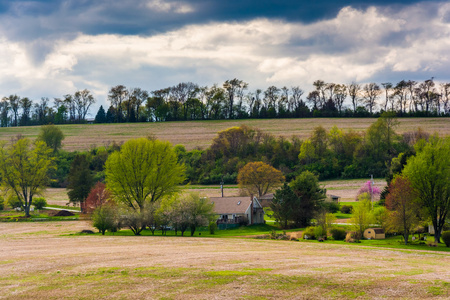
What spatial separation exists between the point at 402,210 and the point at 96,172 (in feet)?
294

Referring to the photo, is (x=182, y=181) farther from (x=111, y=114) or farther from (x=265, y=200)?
(x=111, y=114)

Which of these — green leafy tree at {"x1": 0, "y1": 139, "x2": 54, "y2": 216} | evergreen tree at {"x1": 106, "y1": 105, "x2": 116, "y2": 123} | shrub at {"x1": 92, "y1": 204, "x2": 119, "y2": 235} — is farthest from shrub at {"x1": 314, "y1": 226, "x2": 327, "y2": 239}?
evergreen tree at {"x1": 106, "y1": 105, "x2": 116, "y2": 123}

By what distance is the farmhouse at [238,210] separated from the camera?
237ft

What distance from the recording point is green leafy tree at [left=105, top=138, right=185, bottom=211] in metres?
69.9

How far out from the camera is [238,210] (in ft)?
240

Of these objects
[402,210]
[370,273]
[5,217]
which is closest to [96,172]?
[5,217]

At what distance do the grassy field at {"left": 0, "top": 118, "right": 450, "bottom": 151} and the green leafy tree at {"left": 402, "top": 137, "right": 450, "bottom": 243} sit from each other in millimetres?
78746

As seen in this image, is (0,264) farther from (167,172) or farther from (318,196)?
(318,196)

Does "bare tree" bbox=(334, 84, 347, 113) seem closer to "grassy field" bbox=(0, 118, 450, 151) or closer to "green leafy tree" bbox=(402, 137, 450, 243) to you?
"grassy field" bbox=(0, 118, 450, 151)

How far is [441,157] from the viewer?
55.5m

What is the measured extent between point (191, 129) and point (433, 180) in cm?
11044

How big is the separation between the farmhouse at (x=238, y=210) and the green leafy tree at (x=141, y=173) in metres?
8.05

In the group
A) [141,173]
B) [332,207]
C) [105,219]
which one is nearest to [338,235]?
[332,207]

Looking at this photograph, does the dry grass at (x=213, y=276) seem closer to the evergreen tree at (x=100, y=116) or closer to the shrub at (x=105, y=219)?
the shrub at (x=105, y=219)
